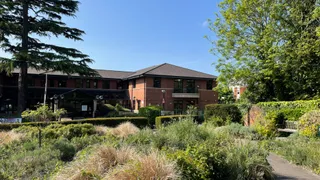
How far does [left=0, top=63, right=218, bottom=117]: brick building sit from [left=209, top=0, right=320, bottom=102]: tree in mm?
9244

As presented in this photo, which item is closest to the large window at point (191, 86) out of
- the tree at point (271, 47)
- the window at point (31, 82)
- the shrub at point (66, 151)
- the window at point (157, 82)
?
the window at point (157, 82)

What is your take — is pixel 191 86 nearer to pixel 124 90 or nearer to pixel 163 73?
pixel 163 73

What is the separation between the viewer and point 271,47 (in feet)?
64.8

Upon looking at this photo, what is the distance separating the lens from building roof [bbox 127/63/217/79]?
102ft

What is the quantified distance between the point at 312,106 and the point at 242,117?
16.6 feet

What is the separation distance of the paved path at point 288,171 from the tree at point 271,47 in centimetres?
1475

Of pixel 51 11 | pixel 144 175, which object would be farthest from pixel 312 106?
pixel 51 11

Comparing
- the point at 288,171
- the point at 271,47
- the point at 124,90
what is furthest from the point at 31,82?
the point at 288,171

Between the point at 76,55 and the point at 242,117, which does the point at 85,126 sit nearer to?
the point at 242,117

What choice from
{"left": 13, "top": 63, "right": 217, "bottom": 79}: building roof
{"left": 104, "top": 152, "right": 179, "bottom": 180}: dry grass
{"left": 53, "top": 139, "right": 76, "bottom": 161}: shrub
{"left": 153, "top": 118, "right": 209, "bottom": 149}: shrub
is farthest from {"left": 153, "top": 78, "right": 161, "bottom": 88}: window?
{"left": 104, "top": 152, "right": 179, "bottom": 180}: dry grass

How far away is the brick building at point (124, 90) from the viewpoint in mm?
28886

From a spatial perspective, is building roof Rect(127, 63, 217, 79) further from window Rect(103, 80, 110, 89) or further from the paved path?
the paved path

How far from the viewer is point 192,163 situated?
399 centimetres

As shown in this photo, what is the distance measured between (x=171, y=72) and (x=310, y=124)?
22937 mm
